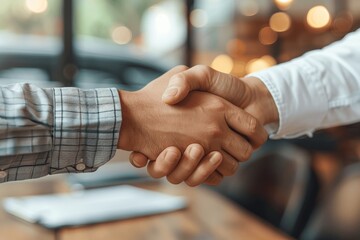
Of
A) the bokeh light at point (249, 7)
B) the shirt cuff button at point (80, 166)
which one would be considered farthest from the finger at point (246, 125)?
the bokeh light at point (249, 7)

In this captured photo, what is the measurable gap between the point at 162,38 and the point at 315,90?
3.00 m

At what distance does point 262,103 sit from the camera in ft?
3.88

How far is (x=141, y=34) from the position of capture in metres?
4.04

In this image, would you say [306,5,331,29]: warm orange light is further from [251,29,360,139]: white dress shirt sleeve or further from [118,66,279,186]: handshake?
[118,66,279,186]: handshake

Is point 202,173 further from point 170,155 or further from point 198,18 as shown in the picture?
point 198,18

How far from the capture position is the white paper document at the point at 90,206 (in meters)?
1.32

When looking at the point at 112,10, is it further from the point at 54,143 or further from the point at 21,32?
the point at 54,143

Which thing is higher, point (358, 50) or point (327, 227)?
point (358, 50)

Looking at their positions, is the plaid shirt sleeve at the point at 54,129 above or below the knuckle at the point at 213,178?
above

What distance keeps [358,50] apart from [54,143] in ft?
2.74

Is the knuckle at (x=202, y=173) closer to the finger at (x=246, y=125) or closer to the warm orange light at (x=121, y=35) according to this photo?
the finger at (x=246, y=125)

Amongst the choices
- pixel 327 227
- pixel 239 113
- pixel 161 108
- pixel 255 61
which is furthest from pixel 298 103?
pixel 255 61

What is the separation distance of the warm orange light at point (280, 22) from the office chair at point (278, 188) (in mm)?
2232

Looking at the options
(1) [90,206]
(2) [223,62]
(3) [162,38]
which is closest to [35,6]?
(3) [162,38]
